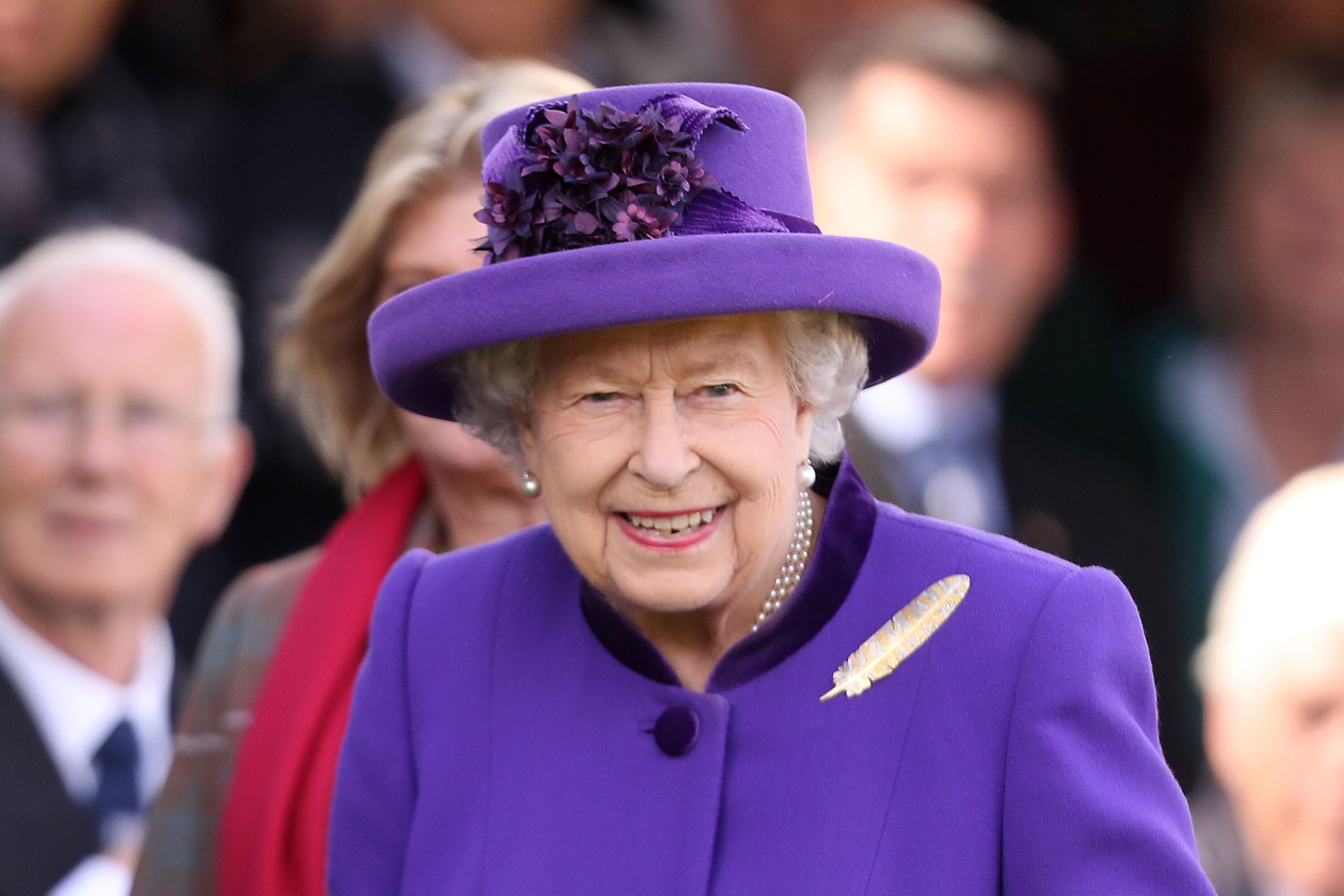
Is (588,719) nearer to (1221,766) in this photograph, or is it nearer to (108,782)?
(108,782)

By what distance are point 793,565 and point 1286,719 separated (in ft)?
6.64

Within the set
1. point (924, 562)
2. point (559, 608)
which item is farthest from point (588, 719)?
point (924, 562)

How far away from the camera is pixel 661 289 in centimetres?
200

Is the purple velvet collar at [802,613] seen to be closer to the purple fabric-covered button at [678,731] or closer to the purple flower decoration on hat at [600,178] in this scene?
the purple fabric-covered button at [678,731]

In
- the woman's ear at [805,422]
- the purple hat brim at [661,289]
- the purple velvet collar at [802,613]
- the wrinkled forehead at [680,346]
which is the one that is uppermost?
the purple hat brim at [661,289]

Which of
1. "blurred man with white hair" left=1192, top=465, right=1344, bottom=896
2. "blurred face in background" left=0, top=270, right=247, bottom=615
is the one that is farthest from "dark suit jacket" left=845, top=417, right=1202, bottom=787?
"blurred face in background" left=0, top=270, right=247, bottom=615

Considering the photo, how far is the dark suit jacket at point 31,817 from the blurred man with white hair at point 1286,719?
2377 millimetres

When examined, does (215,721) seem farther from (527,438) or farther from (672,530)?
(672,530)

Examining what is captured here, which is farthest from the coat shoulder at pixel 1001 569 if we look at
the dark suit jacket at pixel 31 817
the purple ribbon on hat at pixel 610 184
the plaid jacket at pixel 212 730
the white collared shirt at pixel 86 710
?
the dark suit jacket at pixel 31 817

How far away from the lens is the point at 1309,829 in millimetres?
3836

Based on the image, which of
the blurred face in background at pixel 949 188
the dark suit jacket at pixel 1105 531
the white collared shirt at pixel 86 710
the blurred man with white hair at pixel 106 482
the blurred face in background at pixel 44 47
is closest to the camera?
the white collared shirt at pixel 86 710

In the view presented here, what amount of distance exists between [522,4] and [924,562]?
10.6ft

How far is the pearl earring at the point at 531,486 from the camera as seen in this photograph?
2.37m

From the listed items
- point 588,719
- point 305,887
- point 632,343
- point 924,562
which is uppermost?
point 632,343
